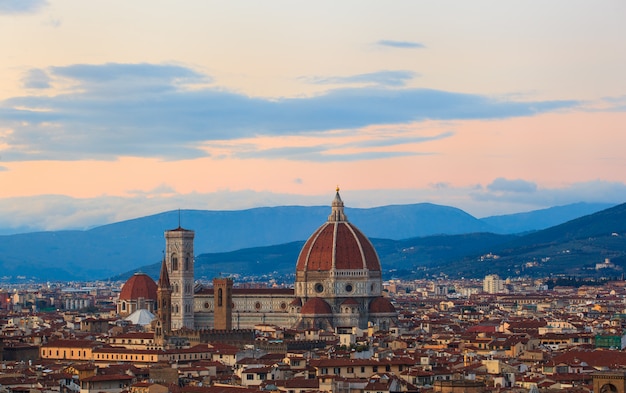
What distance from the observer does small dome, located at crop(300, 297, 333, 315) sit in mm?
119500

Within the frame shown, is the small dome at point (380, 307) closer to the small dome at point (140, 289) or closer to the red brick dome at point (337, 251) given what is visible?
the red brick dome at point (337, 251)

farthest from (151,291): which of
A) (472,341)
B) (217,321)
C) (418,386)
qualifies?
(418,386)

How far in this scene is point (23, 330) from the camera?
11406 cm

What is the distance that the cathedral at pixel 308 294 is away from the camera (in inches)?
4759

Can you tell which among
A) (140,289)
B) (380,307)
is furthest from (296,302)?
(140,289)

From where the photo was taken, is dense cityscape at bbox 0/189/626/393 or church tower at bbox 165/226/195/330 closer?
dense cityscape at bbox 0/189/626/393

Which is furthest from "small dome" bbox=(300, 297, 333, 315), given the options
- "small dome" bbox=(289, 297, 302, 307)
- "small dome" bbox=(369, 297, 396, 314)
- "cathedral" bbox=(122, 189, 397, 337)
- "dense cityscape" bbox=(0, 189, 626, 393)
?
"small dome" bbox=(369, 297, 396, 314)

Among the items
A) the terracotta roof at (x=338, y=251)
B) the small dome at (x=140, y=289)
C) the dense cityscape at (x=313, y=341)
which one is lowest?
the dense cityscape at (x=313, y=341)

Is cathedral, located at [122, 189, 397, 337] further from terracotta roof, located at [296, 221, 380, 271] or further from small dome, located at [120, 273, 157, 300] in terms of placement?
small dome, located at [120, 273, 157, 300]

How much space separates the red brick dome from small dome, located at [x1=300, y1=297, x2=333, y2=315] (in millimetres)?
3108

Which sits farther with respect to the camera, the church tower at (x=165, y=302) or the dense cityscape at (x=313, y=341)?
the church tower at (x=165, y=302)

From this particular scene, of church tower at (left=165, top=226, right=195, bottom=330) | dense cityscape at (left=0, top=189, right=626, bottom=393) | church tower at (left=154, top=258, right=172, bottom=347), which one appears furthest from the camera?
church tower at (left=165, top=226, right=195, bottom=330)

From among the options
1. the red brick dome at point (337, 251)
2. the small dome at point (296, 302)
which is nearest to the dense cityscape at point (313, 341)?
the red brick dome at point (337, 251)

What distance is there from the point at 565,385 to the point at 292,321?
2336 inches
